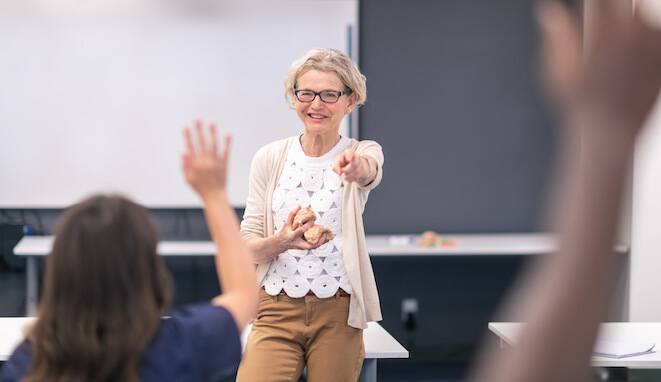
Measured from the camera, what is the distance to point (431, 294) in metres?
5.59

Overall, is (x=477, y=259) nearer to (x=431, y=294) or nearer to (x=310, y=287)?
(x=431, y=294)

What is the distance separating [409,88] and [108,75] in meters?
1.86

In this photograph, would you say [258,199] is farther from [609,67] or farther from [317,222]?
[609,67]

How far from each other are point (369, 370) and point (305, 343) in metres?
0.47

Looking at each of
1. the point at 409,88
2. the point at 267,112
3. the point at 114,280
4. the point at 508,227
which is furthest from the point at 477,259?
the point at 114,280

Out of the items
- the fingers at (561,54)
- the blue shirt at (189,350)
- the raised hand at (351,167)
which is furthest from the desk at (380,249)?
the fingers at (561,54)

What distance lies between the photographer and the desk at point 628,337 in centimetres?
264

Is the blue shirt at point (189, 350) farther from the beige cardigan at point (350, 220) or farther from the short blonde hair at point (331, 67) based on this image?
the short blonde hair at point (331, 67)

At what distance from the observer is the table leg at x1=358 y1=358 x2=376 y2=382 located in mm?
2785

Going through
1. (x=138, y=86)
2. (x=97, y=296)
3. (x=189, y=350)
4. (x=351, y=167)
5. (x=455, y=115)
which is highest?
(x=138, y=86)

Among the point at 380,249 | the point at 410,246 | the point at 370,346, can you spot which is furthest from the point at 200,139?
the point at 410,246

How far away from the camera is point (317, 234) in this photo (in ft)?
7.72

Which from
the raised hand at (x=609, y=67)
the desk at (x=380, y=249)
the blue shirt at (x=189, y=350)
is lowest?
the desk at (x=380, y=249)

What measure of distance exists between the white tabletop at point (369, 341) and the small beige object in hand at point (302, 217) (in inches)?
19.0
